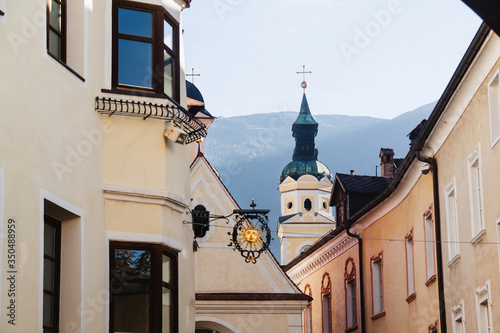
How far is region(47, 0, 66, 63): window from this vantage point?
47.3 ft

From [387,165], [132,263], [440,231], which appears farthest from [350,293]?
[132,263]

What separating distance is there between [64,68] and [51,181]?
1741mm

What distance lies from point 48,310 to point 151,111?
361 cm

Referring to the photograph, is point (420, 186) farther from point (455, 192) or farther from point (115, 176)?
point (115, 176)

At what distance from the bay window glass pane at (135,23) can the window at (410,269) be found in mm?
14894

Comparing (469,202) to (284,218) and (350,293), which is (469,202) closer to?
(350,293)

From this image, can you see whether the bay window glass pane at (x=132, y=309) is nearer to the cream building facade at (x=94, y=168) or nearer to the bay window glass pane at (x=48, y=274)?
the cream building facade at (x=94, y=168)

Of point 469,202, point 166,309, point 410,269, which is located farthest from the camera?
point 410,269

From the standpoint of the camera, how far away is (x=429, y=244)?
1070 inches

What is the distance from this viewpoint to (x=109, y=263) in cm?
1514

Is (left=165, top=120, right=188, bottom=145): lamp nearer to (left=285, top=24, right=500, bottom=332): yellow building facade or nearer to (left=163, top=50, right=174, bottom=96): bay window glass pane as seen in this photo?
(left=163, top=50, right=174, bottom=96): bay window glass pane

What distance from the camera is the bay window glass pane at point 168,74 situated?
16.7 metres

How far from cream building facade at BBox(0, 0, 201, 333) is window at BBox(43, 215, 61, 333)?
0.7 inches

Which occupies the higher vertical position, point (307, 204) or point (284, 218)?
point (307, 204)
